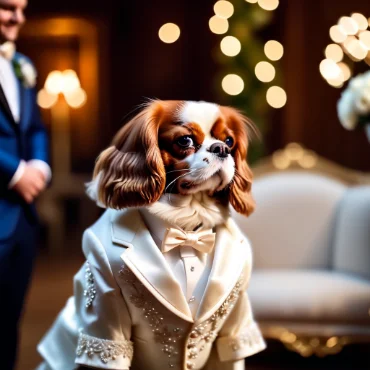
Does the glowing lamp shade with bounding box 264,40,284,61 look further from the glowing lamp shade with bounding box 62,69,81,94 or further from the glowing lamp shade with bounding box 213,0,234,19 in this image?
the glowing lamp shade with bounding box 62,69,81,94

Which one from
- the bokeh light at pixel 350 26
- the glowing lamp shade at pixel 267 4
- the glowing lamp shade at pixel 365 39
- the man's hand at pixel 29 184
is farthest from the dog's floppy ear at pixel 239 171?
the glowing lamp shade at pixel 267 4

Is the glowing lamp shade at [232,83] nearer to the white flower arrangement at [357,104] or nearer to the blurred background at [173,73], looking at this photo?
the blurred background at [173,73]

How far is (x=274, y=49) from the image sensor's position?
553cm

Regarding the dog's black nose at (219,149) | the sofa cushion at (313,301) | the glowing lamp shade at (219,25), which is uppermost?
the glowing lamp shade at (219,25)

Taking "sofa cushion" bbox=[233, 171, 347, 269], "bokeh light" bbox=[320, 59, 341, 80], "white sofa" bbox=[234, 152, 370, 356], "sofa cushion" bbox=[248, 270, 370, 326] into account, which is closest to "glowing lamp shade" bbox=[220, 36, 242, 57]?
"bokeh light" bbox=[320, 59, 341, 80]

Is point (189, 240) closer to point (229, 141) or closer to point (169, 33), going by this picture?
point (229, 141)

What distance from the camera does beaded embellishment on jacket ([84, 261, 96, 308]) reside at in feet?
4.48

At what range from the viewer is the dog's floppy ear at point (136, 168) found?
127 cm

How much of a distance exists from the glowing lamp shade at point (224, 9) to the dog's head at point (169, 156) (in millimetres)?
3576

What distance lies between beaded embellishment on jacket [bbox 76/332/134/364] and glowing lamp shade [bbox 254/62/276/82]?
3441 mm

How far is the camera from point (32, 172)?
1831 millimetres

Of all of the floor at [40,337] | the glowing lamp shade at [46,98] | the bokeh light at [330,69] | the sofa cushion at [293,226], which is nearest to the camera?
the floor at [40,337]

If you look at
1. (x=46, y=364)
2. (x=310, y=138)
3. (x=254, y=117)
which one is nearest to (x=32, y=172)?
(x=46, y=364)

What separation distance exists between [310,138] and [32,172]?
4.02 m
